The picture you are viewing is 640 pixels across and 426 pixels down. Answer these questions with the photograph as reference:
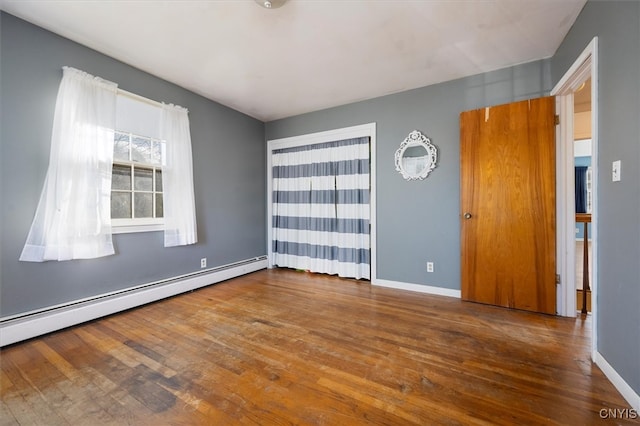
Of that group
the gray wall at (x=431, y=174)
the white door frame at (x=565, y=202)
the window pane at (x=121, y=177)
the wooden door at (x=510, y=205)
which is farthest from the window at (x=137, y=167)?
the white door frame at (x=565, y=202)

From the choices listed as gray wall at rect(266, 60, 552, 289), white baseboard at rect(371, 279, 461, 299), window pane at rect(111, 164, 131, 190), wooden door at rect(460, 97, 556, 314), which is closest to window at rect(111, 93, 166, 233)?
window pane at rect(111, 164, 131, 190)

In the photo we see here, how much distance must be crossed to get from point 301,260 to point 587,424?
11.2ft

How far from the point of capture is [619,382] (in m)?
1.43

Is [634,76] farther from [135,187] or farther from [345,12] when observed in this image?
[135,187]

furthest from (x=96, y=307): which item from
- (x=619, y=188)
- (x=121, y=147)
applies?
(x=619, y=188)

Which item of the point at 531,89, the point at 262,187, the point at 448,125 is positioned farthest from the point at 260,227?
the point at 531,89

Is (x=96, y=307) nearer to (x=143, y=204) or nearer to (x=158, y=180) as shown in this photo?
(x=143, y=204)

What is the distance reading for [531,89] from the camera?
264cm

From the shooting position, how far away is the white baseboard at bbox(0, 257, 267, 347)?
1.98 metres

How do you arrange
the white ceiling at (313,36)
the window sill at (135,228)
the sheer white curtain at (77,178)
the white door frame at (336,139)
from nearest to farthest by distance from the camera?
the white ceiling at (313,36), the sheer white curtain at (77,178), the window sill at (135,228), the white door frame at (336,139)

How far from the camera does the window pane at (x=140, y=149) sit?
2.78m

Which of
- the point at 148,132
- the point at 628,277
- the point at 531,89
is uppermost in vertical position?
the point at 531,89

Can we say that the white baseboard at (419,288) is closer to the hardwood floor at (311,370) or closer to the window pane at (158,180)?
the hardwood floor at (311,370)

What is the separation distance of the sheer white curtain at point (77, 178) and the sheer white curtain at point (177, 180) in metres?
0.56
